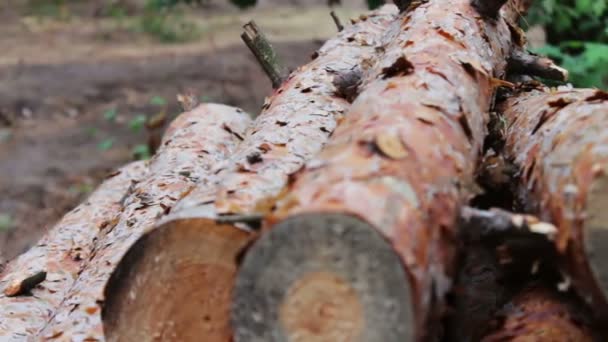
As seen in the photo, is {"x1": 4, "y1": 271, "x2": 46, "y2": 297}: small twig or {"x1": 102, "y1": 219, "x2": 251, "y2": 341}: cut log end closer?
{"x1": 102, "y1": 219, "x2": 251, "y2": 341}: cut log end

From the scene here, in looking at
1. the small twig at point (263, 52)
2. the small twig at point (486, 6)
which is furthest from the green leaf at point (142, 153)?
the small twig at point (486, 6)

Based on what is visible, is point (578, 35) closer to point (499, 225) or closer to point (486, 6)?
point (486, 6)

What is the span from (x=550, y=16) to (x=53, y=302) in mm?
4383

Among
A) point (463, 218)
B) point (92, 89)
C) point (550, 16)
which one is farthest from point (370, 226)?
point (92, 89)

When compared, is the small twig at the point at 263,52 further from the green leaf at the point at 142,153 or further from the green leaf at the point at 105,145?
the green leaf at the point at 105,145

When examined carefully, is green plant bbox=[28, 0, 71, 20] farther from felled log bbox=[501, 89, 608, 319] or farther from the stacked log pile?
felled log bbox=[501, 89, 608, 319]

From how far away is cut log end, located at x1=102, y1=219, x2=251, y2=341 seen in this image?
2002 millimetres

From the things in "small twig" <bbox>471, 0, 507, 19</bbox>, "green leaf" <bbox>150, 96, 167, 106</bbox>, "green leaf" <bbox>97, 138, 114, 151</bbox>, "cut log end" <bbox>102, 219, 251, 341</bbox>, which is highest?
"green leaf" <bbox>150, 96, 167, 106</bbox>

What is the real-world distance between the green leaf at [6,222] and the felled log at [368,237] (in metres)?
4.41

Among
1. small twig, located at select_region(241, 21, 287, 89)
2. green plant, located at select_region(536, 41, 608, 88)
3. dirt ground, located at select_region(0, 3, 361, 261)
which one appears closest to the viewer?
small twig, located at select_region(241, 21, 287, 89)

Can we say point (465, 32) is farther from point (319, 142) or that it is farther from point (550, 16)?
point (550, 16)

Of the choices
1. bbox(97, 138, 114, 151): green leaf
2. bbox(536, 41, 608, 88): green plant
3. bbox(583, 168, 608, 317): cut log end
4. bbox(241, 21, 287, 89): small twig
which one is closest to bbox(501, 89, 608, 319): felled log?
bbox(583, 168, 608, 317): cut log end

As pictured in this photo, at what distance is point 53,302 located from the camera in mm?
3018

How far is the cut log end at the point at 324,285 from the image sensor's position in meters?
1.60
